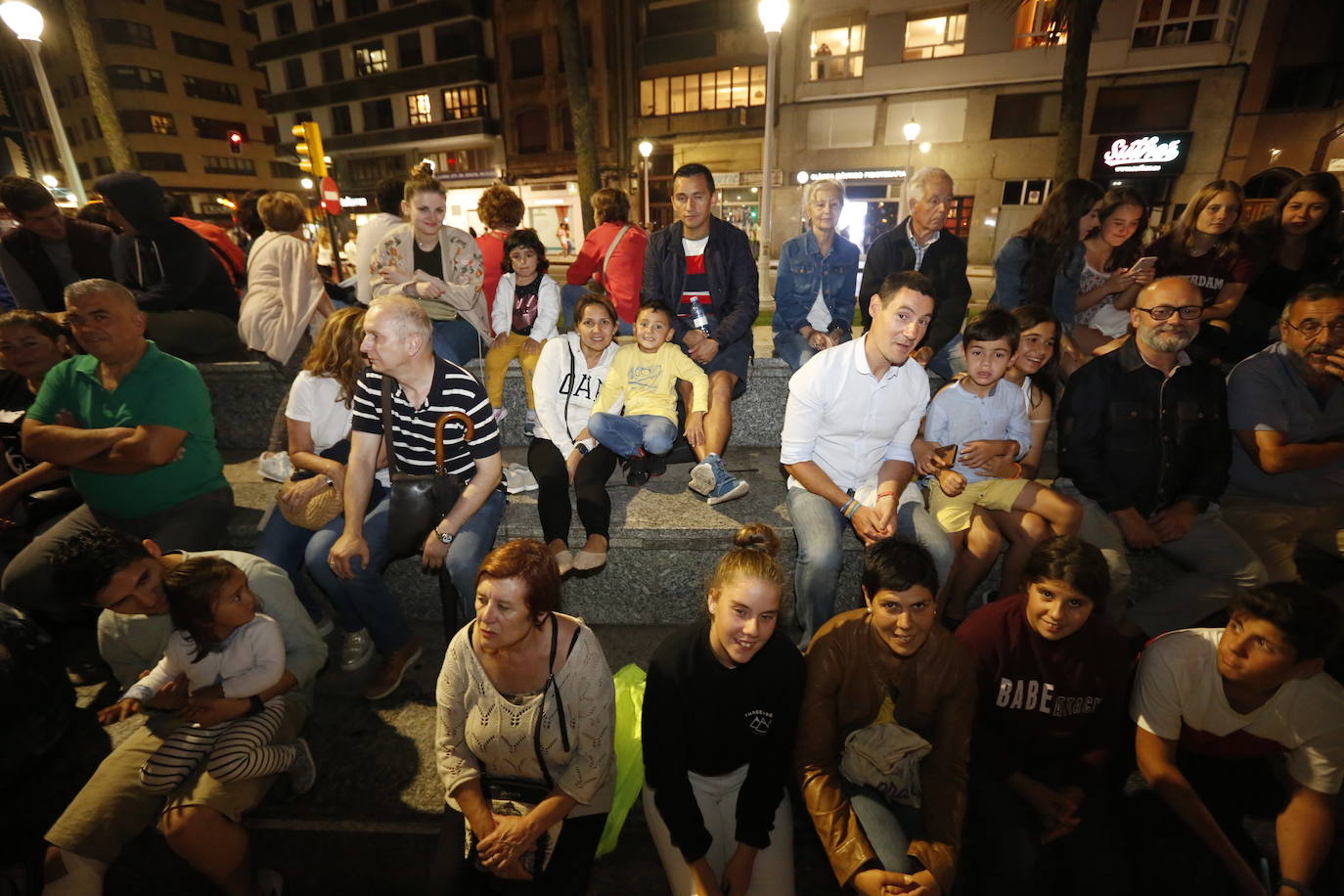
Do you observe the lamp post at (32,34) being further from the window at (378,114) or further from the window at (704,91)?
the window at (378,114)

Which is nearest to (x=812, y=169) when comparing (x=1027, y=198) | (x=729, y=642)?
(x=1027, y=198)

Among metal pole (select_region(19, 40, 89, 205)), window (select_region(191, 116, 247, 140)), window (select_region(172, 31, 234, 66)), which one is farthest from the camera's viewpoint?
window (select_region(191, 116, 247, 140))

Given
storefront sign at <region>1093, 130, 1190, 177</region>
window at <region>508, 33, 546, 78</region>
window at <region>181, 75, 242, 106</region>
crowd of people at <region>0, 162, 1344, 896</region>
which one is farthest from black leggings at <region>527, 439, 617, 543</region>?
window at <region>181, 75, 242, 106</region>

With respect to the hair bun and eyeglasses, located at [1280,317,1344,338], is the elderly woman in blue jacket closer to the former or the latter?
the hair bun

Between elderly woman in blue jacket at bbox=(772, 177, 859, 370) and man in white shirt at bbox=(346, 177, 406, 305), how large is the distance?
11.7 ft

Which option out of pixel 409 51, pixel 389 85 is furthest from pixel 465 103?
pixel 389 85

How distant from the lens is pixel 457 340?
15.7ft

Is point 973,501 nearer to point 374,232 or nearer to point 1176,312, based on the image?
point 1176,312

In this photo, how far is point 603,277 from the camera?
5.61m

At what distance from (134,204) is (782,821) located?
616cm

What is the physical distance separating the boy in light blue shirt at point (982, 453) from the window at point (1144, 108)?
23.3 m

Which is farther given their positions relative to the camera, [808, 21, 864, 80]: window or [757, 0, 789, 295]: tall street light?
[808, 21, 864, 80]: window

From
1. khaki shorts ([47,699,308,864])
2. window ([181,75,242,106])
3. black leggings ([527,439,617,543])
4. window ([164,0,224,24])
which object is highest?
window ([164,0,224,24])

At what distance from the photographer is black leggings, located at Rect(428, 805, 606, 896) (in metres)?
2.22
